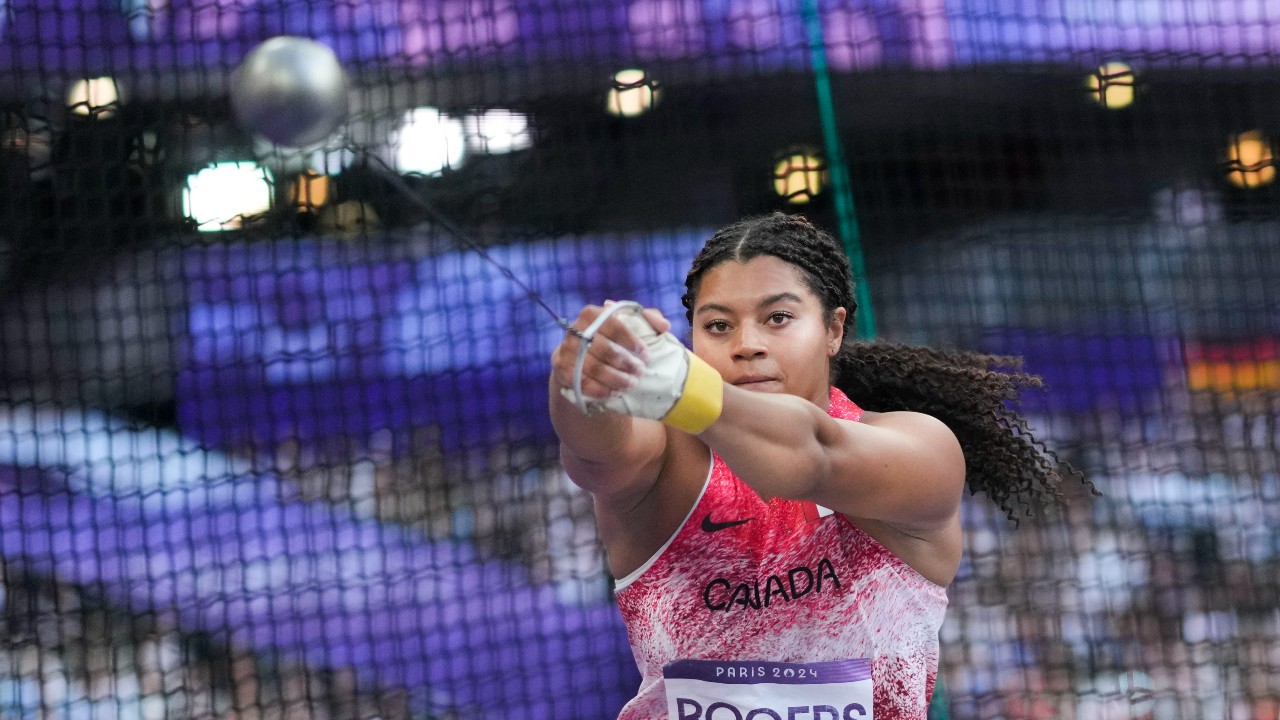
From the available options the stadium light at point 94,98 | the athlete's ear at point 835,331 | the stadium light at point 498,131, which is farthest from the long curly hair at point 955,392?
the stadium light at point 94,98

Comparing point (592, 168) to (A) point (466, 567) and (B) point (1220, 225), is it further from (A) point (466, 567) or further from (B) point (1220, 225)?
(B) point (1220, 225)

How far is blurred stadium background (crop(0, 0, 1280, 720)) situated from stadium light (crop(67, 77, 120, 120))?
12 millimetres

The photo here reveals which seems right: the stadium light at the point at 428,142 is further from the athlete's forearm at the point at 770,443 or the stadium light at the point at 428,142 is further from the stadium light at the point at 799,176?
the athlete's forearm at the point at 770,443

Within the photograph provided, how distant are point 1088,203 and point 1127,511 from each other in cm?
110

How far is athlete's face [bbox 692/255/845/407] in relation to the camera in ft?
6.76

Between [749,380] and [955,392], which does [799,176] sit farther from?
[749,380]

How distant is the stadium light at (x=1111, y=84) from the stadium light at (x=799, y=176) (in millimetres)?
1080

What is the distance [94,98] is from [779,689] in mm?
3217

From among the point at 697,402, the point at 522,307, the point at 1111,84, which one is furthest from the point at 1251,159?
the point at 697,402

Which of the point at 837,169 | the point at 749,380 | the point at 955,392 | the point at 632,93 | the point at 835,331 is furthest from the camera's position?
the point at 632,93

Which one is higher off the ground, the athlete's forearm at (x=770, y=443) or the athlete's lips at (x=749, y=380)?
the athlete's lips at (x=749, y=380)

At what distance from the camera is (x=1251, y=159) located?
14.9 ft

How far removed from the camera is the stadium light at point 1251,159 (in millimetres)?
4523

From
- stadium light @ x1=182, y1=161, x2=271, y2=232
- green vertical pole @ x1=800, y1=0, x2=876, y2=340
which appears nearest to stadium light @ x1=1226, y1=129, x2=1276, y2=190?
green vertical pole @ x1=800, y1=0, x2=876, y2=340
